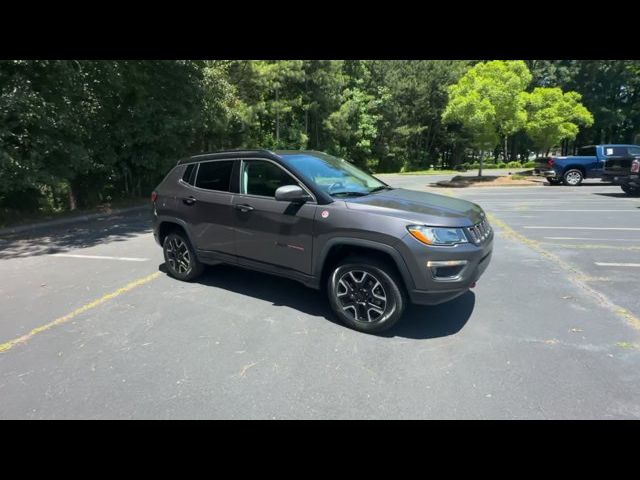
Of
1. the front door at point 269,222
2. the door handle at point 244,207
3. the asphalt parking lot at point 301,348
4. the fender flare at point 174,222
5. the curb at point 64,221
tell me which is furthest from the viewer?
the curb at point 64,221

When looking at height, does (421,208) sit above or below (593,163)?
below

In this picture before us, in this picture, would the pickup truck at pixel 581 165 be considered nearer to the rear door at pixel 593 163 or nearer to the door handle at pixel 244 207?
the rear door at pixel 593 163

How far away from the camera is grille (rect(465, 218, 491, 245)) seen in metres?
3.63

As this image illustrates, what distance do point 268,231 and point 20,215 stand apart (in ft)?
32.0

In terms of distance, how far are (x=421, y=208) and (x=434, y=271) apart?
66cm

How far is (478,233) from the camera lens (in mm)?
3764

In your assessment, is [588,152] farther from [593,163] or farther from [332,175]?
[332,175]

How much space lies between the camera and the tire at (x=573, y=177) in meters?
17.8

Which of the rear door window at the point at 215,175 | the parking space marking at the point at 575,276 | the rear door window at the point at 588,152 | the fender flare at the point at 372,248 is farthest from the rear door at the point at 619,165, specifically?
the rear door window at the point at 215,175

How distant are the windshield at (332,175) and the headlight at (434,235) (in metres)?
0.96

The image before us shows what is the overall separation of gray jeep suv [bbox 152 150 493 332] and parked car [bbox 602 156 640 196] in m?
12.8

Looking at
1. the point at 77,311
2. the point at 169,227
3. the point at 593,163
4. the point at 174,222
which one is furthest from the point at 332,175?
the point at 593,163
